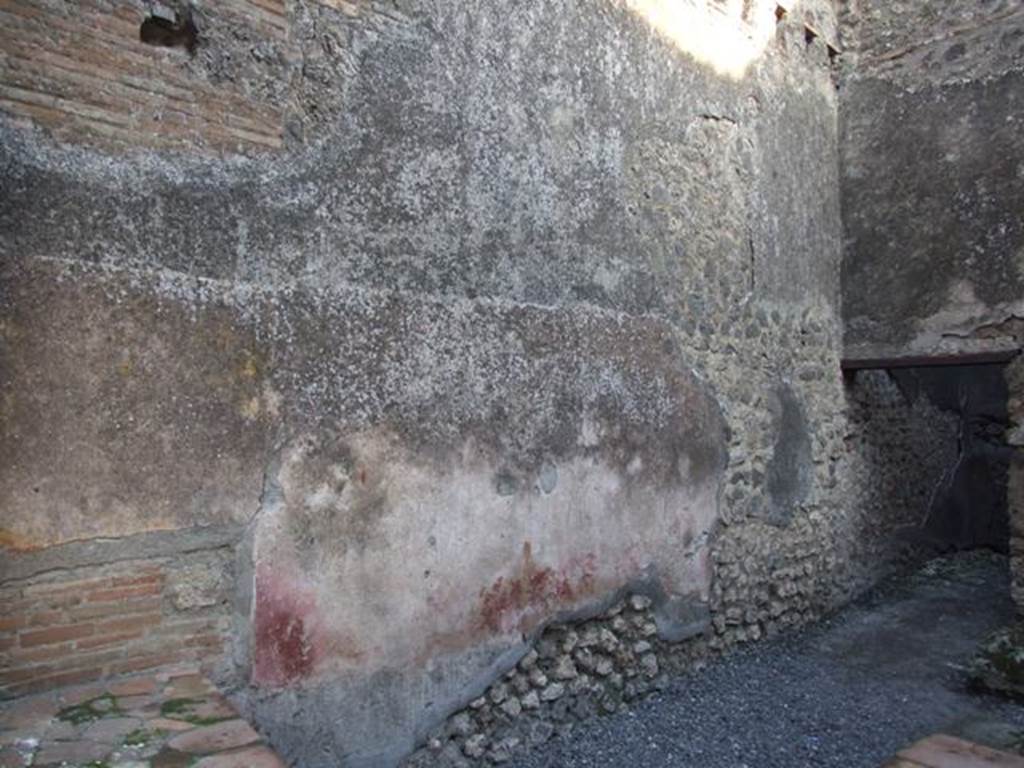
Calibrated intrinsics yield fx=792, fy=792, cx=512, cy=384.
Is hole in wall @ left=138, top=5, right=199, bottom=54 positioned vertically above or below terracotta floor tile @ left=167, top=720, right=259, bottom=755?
above

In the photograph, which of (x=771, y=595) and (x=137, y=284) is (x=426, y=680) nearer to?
(x=137, y=284)

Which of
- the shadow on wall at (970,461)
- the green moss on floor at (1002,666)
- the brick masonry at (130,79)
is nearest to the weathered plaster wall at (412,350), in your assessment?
the brick masonry at (130,79)

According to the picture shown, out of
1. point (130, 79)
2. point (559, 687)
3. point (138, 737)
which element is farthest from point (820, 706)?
point (130, 79)

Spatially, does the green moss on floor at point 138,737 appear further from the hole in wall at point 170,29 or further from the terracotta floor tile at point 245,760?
the hole in wall at point 170,29

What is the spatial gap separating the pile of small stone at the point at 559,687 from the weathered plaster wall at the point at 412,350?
64 mm

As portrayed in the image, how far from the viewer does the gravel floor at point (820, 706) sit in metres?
3.13

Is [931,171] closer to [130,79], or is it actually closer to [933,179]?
[933,179]

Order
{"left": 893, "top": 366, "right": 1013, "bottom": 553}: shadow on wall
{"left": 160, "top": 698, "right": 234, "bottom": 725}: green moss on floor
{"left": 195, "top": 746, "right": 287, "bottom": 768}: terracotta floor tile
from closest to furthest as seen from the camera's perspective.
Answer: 1. {"left": 195, "top": 746, "right": 287, "bottom": 768}: terracotta floor tile
2. {"left": 160, "top": 698, "right": 234, "bottom": 725}: green moss on floor
3. {"left": 893, "top": 366, "right": 1013, "bottom": 553}: shadow on wall

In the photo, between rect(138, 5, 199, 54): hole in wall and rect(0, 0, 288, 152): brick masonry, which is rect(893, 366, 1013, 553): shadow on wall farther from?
rect(138, 5, 199, 54): hole in wall

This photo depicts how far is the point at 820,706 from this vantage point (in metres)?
3.60

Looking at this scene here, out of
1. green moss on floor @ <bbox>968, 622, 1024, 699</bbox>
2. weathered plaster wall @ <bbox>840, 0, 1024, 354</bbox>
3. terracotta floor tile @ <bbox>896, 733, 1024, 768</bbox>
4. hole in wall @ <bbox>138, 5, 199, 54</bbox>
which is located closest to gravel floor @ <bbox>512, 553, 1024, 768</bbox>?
green moss on floor @ <bbox>968, 622, 1024, 699</bbox>

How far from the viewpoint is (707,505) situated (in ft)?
13.1

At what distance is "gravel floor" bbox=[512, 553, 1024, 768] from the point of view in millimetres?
3135

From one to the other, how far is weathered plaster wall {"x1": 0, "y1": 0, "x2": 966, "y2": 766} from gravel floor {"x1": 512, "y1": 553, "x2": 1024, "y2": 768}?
25 centimetres
